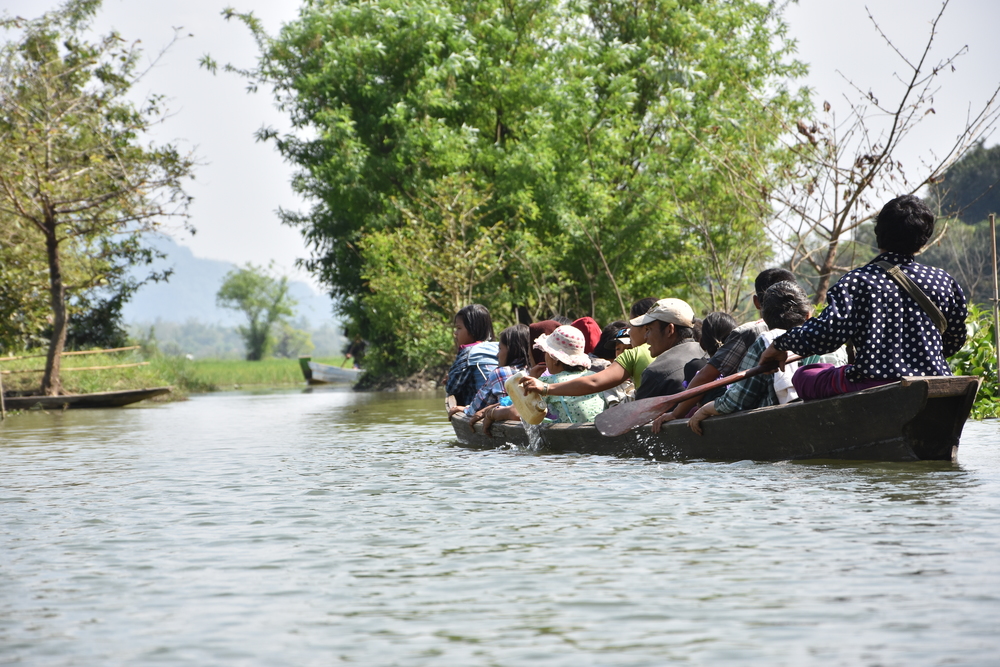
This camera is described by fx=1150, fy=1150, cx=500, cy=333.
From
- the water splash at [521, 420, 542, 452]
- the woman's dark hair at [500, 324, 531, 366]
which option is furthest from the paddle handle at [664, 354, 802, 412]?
the woman's dark hair at [500, 324, 531, 366]

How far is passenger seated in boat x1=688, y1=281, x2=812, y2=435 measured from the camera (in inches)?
293

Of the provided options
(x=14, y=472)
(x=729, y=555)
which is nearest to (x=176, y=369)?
(x=14, y=472)

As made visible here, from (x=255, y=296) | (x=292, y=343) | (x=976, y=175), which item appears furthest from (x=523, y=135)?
(x=292, y=343)

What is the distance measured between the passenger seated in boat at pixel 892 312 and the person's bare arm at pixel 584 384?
6.95 feet

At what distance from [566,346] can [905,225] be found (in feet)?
9.46

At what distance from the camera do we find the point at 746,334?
310 inches

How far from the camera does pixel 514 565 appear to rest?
4.76 m

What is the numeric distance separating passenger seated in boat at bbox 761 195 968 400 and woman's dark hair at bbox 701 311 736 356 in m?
1.61

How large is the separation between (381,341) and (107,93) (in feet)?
32.7

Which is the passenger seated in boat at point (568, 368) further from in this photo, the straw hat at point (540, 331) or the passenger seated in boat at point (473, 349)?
the passenger seated in boat at point (473, 349)

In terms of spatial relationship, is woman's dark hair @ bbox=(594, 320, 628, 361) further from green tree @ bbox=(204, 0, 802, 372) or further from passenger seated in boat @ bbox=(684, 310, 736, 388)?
green tree @ bbox=(204, 0, 802, 372)

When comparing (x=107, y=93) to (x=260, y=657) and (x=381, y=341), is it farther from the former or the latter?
(x=260, y=657)

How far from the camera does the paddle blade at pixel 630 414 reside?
8383mm

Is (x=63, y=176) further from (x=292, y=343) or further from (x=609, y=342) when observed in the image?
(x=292, y=343)
